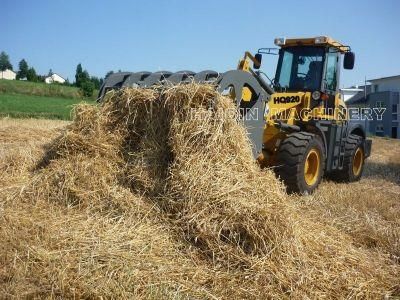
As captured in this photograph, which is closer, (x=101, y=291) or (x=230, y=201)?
(x=101, y=291)

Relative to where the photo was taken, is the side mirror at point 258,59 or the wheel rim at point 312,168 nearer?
the wheel rim at point 312,168

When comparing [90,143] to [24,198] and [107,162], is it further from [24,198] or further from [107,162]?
[24,198]

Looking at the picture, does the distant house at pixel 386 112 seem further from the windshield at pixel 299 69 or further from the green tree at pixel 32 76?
the green tree at pixel 32 76

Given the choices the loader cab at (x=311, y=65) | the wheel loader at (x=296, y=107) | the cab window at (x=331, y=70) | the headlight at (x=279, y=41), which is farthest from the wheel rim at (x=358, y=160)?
the headlight at (x=279, y=41)

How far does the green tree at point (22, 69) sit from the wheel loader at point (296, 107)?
83775 millimetres

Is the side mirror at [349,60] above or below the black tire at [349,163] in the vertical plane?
above

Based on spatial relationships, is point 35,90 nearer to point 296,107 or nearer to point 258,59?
point 258,59

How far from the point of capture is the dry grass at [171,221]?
3287 mm

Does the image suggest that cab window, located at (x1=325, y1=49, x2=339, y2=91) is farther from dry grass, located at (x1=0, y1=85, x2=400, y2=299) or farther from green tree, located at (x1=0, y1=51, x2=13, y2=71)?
green tree, located at (x1=0, y1=51, x2=13, y2=71)

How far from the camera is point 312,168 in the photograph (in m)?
6.69

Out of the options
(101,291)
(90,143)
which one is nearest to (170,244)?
(101,291)

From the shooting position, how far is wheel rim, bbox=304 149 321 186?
6.55m

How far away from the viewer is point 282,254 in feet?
11.6

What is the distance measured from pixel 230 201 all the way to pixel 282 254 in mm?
638
